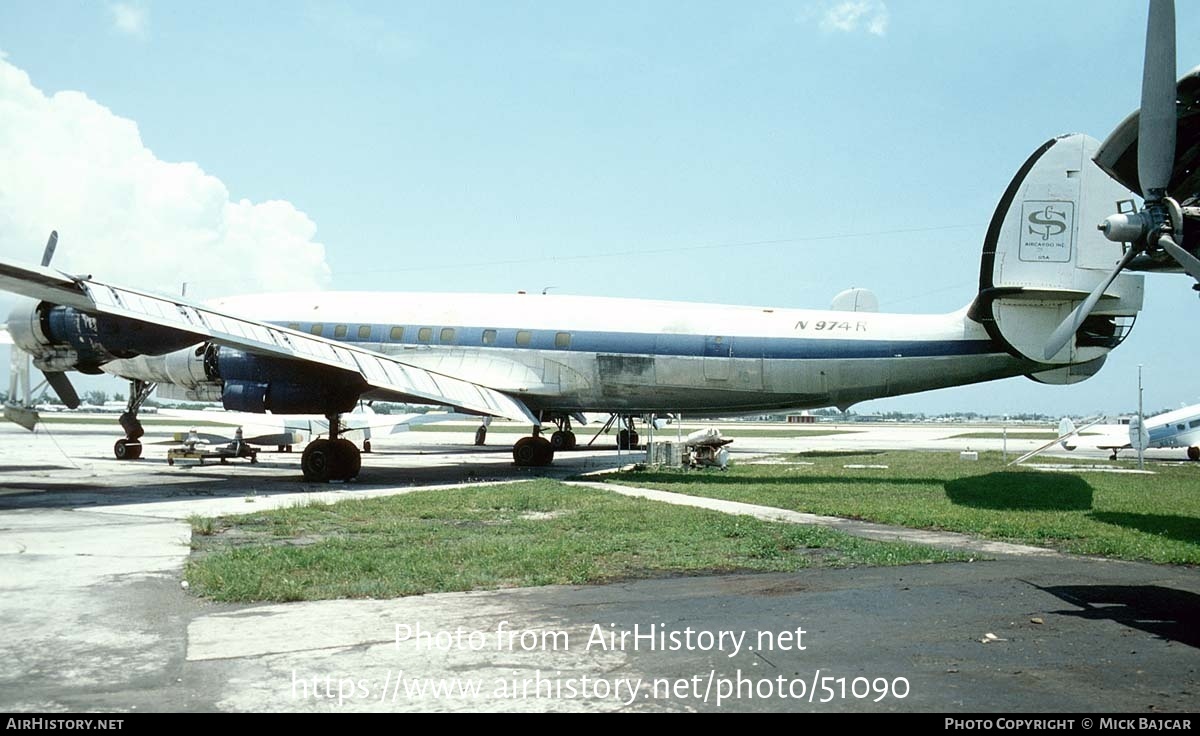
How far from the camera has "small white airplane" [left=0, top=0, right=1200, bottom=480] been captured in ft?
53.0

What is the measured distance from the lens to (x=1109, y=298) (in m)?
16.3

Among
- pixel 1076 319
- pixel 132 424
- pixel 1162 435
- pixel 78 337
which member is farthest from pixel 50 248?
pixel 1162 435

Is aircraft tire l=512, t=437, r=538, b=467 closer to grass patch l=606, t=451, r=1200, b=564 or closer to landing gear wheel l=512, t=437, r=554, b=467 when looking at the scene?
landing gear wheel l=512, t=437, r=554, b=467

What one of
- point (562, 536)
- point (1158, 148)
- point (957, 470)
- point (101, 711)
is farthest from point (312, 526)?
point (957, 470)

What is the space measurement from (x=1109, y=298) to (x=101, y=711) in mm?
17406

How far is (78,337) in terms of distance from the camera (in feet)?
60.2

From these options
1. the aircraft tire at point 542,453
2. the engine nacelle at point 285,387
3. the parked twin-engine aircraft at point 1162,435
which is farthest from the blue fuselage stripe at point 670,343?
the parked twin-engine aircraft at point 1162,435

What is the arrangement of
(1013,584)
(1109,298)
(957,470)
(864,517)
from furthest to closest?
(957,470), (1109,298), (864,517), (1013,584)

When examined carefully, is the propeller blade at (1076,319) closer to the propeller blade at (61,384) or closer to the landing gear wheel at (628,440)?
the propeller blade at (61,384)

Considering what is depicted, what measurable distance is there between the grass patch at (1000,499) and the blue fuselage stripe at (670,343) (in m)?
3.10

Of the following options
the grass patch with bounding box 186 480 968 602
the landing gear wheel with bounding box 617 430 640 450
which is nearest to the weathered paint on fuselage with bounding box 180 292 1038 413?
the grass patch with bounding box 186 480 968 602

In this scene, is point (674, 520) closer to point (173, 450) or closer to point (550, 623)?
point (550, 623)

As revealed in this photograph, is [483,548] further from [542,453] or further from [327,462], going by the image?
[542,453]

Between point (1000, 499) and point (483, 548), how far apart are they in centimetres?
1131
